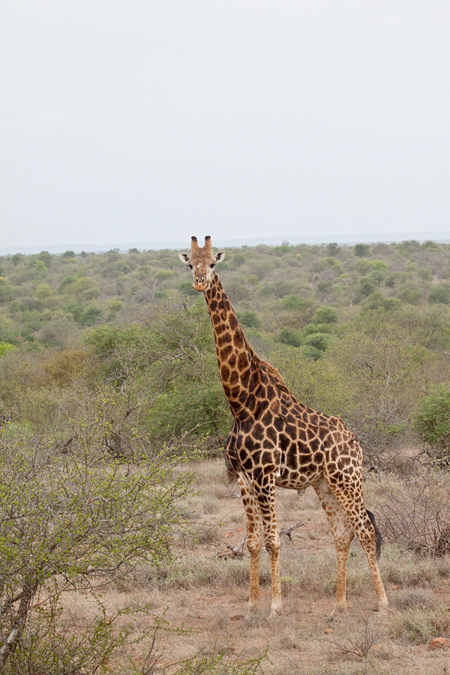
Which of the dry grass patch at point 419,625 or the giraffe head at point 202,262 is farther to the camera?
the giraffe head at point 202,262

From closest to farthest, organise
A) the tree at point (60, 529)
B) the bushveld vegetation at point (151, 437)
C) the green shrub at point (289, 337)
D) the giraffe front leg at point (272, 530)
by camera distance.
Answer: the tree at point (60, 529) → the bushveld vegetation at point (151, 437) → the giraffe front leg at point (272, 530) → the green shrub at point (289, 337)

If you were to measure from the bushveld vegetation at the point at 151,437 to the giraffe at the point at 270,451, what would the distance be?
590mm

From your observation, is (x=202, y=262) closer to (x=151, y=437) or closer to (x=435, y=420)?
(x=435, y=420)

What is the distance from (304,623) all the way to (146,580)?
6.32ft

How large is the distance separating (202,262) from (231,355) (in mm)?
906

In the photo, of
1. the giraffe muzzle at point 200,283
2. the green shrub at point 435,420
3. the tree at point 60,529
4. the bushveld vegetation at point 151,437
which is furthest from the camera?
the green shrub at point 435,420

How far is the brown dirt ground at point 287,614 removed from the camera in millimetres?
5344

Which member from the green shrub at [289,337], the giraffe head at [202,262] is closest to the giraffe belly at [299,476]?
the giraffe head at [202,262]

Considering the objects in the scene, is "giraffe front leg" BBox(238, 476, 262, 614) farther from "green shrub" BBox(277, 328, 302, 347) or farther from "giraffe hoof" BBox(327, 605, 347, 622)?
"green shrub" BBox(277, 328, 302, 347)

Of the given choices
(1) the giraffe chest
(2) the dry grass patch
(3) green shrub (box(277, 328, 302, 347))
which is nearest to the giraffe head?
(1) the giraffe chest

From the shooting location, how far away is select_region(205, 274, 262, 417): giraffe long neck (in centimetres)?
642

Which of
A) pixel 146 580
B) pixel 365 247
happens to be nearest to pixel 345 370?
pixel 146 580

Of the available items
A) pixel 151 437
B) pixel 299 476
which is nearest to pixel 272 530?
pixel 299 476

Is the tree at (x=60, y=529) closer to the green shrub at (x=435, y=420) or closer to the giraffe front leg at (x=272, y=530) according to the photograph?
the giraffe front leg at (x=272, y=530)
